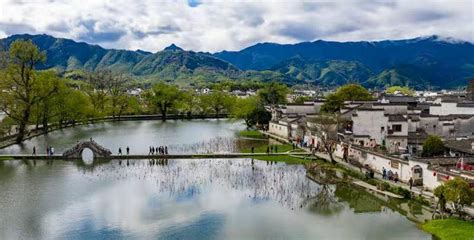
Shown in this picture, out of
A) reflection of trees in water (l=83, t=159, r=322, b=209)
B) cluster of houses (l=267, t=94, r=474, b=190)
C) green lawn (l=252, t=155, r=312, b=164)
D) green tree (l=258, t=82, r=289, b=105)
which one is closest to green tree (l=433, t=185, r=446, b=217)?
cluster of houses (l=267, t=94, r=474, b=190)

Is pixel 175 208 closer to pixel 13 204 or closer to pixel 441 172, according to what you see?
pixel 13 204

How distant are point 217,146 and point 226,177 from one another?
47.8 feet

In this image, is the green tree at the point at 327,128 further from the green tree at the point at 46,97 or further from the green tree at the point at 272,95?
the green tree at the point at 272,95

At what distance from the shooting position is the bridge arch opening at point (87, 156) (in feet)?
143

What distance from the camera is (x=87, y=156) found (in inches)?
1815

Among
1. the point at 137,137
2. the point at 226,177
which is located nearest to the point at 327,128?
the point at 226,177

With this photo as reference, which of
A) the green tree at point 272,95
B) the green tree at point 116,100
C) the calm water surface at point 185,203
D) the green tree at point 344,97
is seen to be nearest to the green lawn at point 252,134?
Result: the green tree at point 344,97

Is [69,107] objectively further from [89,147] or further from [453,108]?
[453,108]

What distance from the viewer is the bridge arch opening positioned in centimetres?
4359

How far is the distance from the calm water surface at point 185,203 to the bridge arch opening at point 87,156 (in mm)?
1962

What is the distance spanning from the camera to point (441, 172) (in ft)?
92.5

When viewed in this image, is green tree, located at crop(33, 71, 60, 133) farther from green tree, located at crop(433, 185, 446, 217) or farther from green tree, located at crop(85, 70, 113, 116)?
green tree, located at crop(433, 185, 446, 217)

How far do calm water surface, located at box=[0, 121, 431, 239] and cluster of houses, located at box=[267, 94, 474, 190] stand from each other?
3590mm

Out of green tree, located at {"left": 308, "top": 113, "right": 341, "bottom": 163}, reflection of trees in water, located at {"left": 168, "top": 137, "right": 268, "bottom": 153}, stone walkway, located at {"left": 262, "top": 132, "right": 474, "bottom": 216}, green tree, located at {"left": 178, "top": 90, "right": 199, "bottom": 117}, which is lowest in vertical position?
stone walkway, located at {"left": 262, "top": 132, "right": 474, "bottom": 216}
